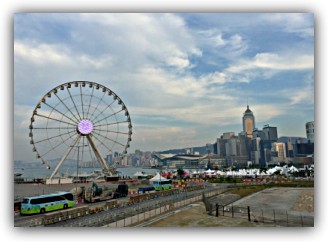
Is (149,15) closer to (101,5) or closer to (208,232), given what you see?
(101,5)

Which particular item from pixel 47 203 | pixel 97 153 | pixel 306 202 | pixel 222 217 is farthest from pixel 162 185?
pixel 306 202

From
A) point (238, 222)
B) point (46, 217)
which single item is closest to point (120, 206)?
point (46, 217)

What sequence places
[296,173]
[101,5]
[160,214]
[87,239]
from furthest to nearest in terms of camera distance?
[296,173]
[160,214]
[101,5]
[87,239]

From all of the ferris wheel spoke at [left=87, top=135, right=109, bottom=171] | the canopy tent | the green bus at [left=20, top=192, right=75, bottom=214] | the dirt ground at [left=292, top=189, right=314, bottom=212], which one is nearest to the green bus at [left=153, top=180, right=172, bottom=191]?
the canopy tent

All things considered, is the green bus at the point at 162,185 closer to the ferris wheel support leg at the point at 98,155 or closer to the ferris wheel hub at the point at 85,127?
the ferris wheel support leg at the point at 98,155

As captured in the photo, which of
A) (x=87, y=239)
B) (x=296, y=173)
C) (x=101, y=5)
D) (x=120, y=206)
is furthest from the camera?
(x=296, y=173)

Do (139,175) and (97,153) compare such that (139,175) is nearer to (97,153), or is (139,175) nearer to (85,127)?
(97,153)
